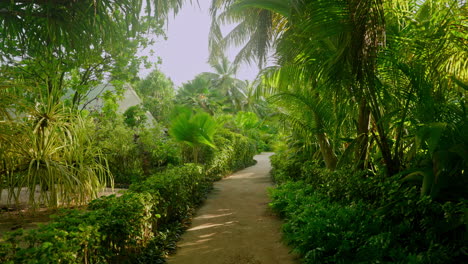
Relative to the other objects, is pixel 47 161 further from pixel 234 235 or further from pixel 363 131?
pixel 363 131

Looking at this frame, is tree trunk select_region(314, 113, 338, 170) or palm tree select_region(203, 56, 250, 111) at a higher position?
palm tree select_region(203, 56, 250, 111)

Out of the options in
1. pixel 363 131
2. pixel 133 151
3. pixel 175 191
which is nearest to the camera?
pixel 363 131

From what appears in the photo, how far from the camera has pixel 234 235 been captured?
4953 millimetres

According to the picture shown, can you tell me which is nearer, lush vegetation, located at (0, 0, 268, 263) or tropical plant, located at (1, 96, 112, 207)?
lush vegetation, located at (0, 0, 268, 263)

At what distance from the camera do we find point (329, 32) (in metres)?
3.59

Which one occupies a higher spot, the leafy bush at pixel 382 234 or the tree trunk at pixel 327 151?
the tree trunk at pixel 327 151

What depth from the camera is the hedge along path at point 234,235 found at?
4039 mm

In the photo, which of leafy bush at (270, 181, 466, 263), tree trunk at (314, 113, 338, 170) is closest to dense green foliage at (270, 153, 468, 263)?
leafy bush at (270, 181, 466, 263)

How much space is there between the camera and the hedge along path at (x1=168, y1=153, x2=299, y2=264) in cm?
404

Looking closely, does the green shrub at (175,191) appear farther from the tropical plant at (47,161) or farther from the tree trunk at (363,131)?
the tree trunk at (363,131)

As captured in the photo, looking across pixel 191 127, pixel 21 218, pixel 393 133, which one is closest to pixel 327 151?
pixel 393 133

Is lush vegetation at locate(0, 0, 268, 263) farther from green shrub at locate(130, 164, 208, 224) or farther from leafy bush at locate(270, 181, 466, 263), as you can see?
leafy bush at locate(270, 181, 466, 263)

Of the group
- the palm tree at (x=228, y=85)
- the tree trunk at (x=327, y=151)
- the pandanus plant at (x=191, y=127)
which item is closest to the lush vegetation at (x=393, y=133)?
the tree trunk at (x=327, y=151)

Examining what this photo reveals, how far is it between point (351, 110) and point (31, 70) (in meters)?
5.64
